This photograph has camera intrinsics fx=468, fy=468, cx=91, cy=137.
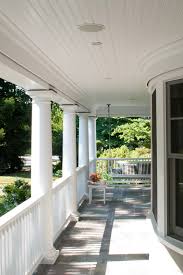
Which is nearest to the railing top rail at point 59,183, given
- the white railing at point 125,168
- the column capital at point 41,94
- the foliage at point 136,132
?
the column capital at point 41,94

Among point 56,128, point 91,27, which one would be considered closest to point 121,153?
point 56,128

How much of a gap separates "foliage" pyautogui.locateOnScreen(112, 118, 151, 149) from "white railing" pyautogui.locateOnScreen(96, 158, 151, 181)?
10720 mm

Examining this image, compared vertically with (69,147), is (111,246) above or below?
below

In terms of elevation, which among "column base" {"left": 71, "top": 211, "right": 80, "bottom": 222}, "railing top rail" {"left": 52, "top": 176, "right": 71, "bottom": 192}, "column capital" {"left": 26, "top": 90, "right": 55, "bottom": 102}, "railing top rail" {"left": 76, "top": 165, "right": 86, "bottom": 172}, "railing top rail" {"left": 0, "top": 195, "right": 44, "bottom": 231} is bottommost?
"column base" {"left": 71, "top": 211, "right": 80, "bottom": 222}

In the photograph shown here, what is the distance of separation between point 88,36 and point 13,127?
18.8 m

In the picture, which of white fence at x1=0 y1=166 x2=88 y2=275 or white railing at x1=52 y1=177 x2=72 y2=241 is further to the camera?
white railing at x1=52 y1=177 x2=72 y2=241

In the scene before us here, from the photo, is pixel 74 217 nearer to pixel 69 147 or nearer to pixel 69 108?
pixel 69 147

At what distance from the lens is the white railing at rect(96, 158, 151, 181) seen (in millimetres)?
16234

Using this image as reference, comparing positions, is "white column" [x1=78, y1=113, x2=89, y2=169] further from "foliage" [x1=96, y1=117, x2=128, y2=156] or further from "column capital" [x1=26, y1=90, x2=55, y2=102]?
"foliage" [x1=96, y1=117, x2=128, y2=156]

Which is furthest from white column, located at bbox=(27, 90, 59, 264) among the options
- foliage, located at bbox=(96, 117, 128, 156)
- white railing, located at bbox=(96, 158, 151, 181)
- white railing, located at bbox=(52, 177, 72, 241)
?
foliage, located at bbox=(96, 117, 128, 156)

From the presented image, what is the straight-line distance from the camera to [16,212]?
5602 millimetres

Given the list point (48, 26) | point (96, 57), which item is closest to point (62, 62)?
point (96, 57)

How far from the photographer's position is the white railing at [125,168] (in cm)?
1623

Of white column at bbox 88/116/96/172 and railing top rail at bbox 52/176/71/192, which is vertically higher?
white column at bbox 88/116/96/172
